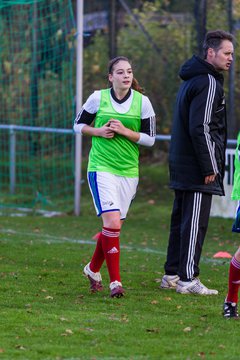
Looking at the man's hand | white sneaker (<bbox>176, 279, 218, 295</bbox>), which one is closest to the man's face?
the man's hand

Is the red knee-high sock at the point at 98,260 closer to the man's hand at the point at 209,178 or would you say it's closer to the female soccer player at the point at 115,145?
the female soccer player at the point at 115,145

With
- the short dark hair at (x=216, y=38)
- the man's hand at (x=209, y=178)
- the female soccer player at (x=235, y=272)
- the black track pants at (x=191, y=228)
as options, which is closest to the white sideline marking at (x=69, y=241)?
the black track pants at (x=191, y=228)

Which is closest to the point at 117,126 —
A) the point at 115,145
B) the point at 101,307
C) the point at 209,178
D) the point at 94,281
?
the point at 115,145

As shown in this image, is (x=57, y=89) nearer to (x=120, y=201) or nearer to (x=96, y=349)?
(x=120, y=201)

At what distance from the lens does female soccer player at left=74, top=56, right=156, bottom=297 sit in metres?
8.43

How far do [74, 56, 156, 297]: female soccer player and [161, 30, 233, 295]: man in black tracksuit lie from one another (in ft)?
1.07

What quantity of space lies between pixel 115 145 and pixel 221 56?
1167 millimetres

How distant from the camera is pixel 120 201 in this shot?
28.0ft

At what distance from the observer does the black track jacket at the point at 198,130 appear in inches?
332

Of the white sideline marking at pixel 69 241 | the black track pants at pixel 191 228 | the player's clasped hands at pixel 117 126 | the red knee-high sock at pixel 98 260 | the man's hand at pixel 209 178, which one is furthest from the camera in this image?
the white sideline marking at pixel 69 241

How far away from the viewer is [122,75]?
8516 millimetres

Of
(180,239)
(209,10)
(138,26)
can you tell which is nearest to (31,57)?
(138,26)

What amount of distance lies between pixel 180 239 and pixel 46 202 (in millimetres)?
8924

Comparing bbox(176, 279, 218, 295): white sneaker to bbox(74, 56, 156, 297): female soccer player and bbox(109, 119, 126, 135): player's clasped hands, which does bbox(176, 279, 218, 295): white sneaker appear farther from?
bbox(109, 119, 126, 135): player's clasped hands
